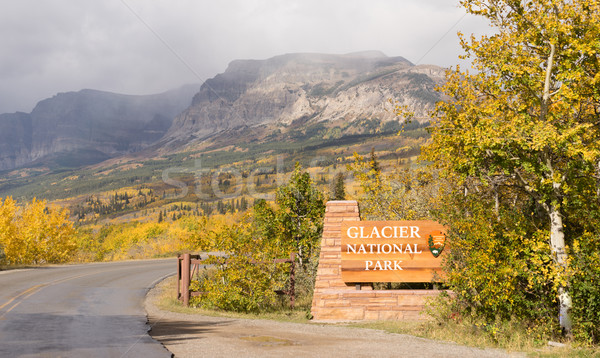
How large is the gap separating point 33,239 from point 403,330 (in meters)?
39.7

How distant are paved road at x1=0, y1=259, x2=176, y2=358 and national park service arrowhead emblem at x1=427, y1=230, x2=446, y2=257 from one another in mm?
8621

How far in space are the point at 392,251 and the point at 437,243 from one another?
4.61 feet

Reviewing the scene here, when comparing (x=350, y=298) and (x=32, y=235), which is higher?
(x=350, y=298)

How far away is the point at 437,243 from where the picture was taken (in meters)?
15.1

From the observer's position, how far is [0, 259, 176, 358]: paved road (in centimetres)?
1009

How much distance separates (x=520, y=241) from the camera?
12.4m

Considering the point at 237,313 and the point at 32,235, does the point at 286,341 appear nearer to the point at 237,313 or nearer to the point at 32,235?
the point at 237,313

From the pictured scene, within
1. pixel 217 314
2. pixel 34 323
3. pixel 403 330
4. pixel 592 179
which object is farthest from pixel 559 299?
pixel 34 323

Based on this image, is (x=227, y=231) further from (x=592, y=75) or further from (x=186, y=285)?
(x=592, y=75)

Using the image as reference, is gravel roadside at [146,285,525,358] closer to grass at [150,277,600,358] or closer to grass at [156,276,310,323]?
grass at [150,277,600,358]

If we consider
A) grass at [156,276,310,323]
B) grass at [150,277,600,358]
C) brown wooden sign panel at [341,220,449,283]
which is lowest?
grass at [156,276,310,323]

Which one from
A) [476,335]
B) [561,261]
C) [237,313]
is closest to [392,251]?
[476,335]

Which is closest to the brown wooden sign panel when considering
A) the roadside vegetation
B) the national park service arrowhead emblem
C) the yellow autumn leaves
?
the national park service arrowhead emblem

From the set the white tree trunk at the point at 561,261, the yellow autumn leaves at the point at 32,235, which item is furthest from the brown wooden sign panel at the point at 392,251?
the yellow autumn leaves at the point at 32,235
